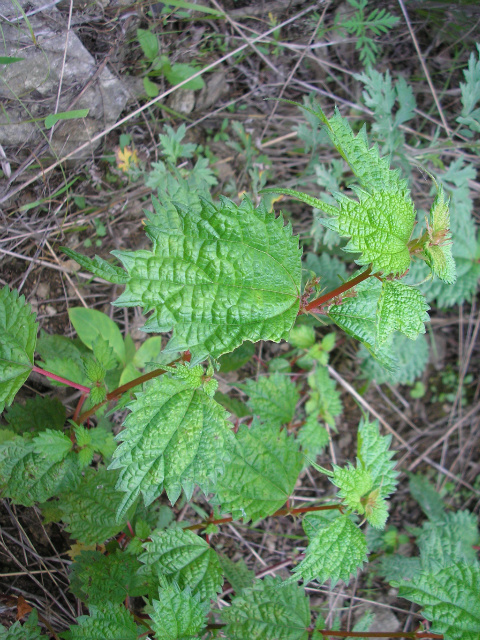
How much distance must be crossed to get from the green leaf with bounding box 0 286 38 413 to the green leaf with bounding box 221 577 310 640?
1302 millimetres

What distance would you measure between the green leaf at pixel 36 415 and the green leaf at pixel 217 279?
1.01 meters

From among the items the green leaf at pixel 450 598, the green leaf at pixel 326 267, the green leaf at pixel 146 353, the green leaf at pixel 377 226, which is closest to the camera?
the green leaf at pixel 377 226

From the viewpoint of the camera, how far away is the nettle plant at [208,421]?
4.79 feet

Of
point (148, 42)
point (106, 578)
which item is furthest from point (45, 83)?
point (106, 578)

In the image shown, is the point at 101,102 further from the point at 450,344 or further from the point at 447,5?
the point at 450,344

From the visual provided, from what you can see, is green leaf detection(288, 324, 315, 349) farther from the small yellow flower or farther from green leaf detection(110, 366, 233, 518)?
the small yellow flower

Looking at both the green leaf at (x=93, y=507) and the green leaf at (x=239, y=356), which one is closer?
the green leaf at (x=93, y=507)

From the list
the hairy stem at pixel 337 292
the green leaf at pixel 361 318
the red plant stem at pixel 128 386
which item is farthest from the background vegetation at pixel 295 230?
the hairy stem at pixel 337 292

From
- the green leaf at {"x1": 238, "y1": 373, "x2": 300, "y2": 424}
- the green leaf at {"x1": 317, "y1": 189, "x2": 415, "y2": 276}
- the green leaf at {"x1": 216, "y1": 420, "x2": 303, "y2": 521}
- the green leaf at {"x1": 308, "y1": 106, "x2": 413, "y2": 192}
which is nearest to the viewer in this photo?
the green leaf at {"x1": 317, "y1": 189, "x2": 415, "y2": 276}

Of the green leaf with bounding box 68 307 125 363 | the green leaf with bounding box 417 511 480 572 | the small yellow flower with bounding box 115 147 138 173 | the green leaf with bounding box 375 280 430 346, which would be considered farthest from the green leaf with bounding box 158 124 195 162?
the green leaf with bounding box 417 511 480 572

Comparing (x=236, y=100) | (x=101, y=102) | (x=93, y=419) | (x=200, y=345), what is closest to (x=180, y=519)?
(x=93, y=419)

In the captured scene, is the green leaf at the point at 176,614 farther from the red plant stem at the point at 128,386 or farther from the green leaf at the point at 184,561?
the red plant stem at the point at 128,386

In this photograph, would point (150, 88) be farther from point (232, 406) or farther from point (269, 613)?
point (269, 613)

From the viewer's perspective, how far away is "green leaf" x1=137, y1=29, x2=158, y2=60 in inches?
97.9
